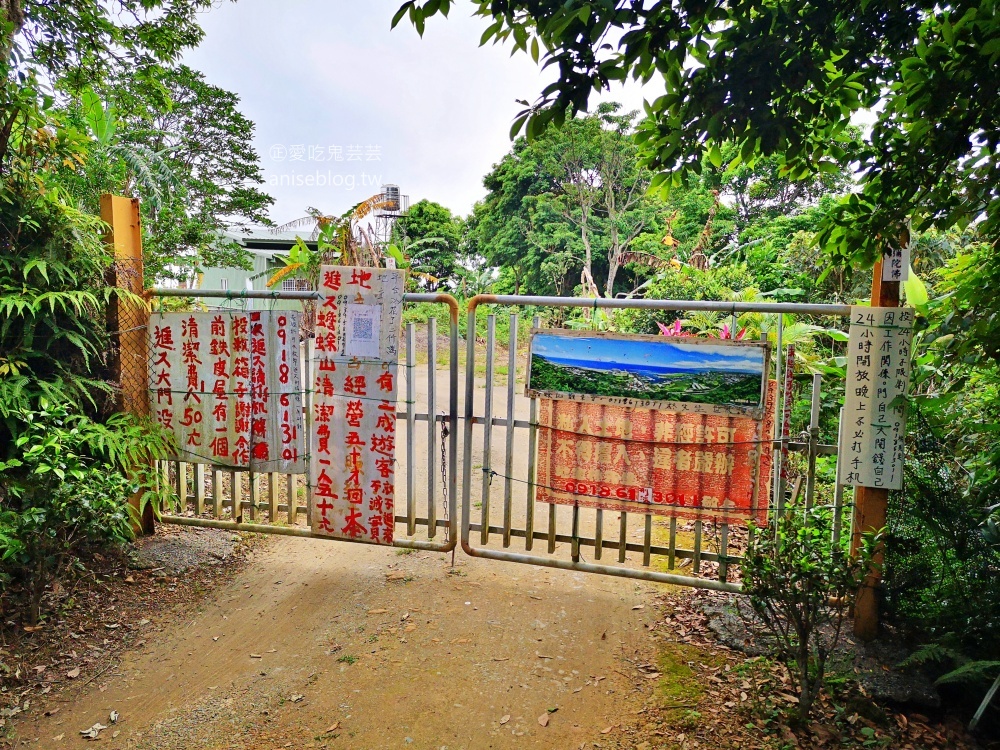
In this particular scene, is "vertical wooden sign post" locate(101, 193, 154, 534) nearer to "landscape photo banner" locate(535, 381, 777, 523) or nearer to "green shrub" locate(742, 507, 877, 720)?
"landscape photo banner" locate(535, 381, 777, 523)

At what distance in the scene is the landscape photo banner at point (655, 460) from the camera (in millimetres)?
3400

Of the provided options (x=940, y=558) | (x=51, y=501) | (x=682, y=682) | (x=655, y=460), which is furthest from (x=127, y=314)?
(x=940, y=558)

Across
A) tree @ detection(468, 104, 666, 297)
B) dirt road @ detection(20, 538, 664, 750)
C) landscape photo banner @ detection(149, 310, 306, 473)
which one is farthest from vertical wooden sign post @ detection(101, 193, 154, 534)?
tree @ detection(468, 104, 666, 297)

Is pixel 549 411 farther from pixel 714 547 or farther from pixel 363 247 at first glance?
pixel 363 247

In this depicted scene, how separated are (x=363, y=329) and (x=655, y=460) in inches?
75.8

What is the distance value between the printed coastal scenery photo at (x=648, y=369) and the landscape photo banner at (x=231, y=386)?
66.1 inches

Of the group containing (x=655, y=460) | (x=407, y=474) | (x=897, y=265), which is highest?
(x=897, y=265)

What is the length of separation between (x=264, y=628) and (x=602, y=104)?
18865 millimetres

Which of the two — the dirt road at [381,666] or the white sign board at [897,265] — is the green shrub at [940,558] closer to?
the white sign board at [897,265]

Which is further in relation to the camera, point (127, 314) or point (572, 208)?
point (572, 208)

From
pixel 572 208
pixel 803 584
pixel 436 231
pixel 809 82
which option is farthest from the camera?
pixel 436 231

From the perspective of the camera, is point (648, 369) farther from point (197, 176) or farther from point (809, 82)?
point (197, 176)

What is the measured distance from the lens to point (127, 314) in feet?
13.9

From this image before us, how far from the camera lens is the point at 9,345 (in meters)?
3.77
